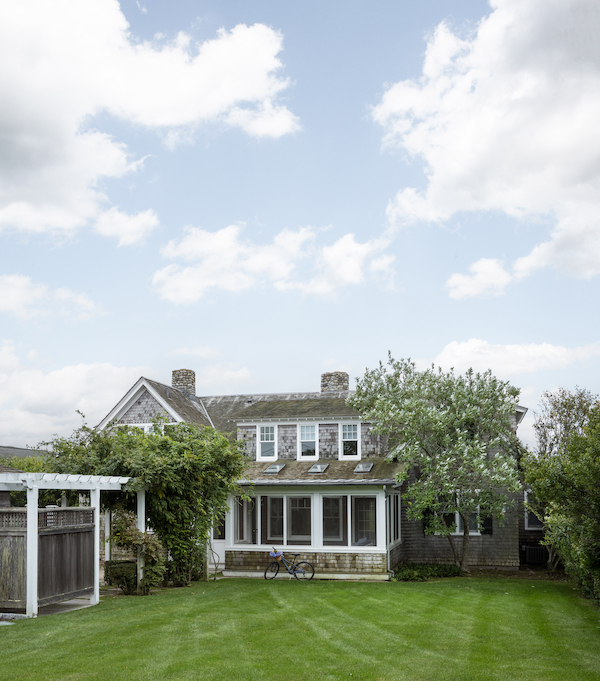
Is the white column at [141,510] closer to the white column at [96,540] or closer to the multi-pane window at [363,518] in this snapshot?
the white column at [96,540]

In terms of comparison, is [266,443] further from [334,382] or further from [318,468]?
[334,382]

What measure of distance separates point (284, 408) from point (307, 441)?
1.64 m

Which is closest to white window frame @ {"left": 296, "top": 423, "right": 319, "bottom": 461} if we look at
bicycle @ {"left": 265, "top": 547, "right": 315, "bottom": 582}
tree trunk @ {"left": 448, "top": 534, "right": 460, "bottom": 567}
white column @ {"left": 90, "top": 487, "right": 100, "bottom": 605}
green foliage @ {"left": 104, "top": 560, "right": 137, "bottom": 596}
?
bicycle @ {"left": 265, "top": 547, "right": 315, "bottom": 582}

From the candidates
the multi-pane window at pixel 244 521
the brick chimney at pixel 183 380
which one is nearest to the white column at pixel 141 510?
the multi-pane window at pixel 244 521

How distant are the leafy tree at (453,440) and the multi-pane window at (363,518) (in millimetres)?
4208

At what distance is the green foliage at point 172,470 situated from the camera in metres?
15.3

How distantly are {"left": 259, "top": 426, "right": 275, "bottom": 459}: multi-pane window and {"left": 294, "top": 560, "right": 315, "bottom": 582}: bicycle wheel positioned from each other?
15.5 ft

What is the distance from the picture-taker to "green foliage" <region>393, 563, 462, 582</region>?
62.7 feet

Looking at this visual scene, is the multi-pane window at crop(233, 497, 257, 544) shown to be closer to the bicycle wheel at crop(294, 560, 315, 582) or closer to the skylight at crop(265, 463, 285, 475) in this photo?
the skylight at crop(265, 463, 285, 475)

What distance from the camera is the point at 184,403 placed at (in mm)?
27094

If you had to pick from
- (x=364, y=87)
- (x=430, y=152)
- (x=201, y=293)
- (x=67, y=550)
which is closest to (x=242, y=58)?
(x=364, y=87)

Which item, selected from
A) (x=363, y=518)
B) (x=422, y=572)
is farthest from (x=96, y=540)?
(x=363, y=518)

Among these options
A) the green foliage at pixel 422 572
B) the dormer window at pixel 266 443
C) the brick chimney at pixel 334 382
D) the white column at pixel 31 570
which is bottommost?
the green foliage at pixel 422 572

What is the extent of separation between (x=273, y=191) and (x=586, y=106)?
33.4 ft
